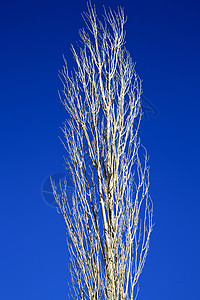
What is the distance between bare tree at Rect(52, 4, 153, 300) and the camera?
3.13 meters

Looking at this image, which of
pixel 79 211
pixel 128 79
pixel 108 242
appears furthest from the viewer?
pixel 128 79

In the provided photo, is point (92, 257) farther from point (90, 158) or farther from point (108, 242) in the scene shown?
point (90, 158)

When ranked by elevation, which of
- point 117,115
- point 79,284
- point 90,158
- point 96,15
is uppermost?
point 96,15

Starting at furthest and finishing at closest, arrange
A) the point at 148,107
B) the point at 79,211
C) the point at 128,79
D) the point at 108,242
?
the point at 148,107 < the point at 128,79 < the point at 79,211 < the point at 108,242

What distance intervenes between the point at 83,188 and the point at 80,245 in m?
0.43

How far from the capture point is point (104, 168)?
3262 millimetres

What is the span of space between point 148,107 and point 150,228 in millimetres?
4989

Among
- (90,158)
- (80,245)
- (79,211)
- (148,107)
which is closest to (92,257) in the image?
(80,245)

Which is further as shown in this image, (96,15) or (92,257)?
(96,15)

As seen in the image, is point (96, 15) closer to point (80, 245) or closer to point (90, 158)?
point (90, 158)

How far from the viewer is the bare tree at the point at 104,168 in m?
3.13

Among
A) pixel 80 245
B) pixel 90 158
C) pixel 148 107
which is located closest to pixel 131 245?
pixel 80 245

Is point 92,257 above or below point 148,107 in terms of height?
below

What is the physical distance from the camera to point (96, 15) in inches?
148
